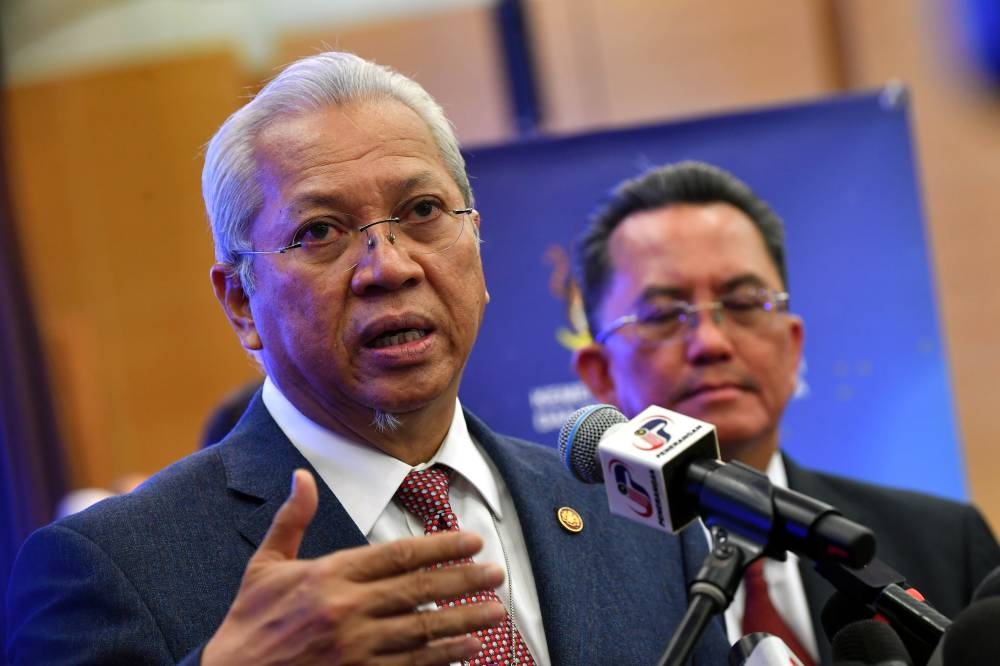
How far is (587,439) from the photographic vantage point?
1.52 metres

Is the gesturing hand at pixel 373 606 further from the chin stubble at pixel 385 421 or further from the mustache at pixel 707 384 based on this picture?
the mustache at pixel 707 384

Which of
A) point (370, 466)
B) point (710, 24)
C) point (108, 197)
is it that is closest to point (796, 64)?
point (710, 24)

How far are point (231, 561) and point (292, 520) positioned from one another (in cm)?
40

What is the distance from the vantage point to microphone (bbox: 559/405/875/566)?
4.14 ft

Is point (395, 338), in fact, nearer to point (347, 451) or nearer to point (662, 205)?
point (347, 451)

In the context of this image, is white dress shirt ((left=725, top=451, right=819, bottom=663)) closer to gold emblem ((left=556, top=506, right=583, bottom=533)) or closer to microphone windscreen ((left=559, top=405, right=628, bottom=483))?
gold emblem ((left=556, top=506, right=583, bottom=533))

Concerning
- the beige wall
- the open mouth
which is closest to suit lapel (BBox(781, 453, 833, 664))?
the open mouth

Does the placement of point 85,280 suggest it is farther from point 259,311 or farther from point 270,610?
point 270,610

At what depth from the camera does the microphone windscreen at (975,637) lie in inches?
46.8

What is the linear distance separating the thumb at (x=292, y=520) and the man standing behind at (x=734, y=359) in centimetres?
135

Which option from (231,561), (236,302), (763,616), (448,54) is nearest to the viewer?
(231,561)

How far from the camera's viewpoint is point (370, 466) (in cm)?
187

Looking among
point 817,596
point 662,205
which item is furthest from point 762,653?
point 662,205

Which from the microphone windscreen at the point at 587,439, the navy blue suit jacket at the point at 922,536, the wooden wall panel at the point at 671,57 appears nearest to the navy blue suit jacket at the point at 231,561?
the microphone windscreen at the point at 587,439
